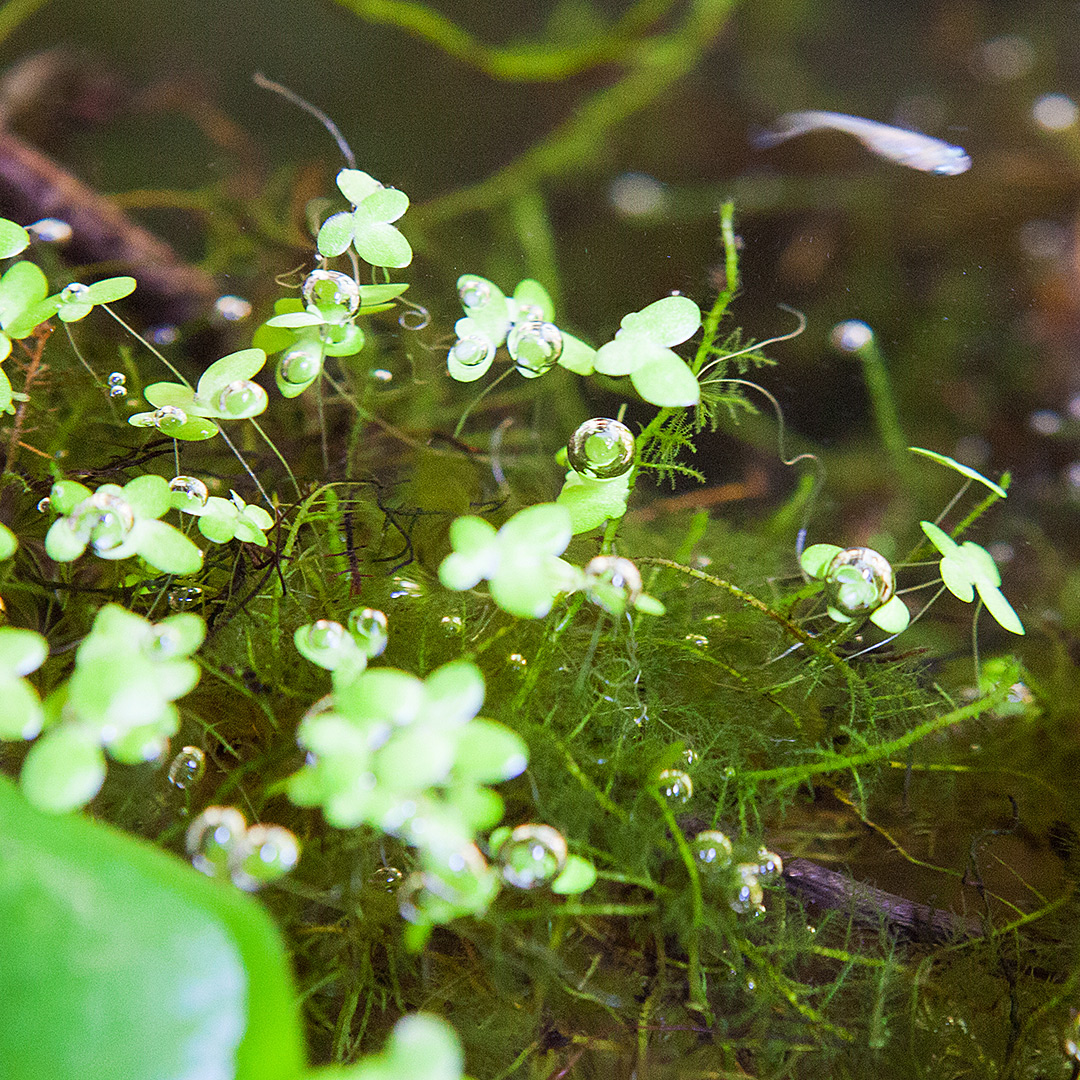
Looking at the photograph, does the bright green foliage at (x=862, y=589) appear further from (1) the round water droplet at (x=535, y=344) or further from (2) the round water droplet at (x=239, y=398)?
(2) the round water droplet at (x=239, y=398)

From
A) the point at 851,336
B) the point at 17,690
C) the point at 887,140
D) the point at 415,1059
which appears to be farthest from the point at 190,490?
the point at 887,140

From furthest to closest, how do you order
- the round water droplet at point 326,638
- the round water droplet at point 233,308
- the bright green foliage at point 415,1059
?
the round water droplet at point 233,308 → the round water droplet at point 326,638 → the bright green foliage at point 415,1059

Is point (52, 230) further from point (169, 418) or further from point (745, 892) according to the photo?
point (745, 892)

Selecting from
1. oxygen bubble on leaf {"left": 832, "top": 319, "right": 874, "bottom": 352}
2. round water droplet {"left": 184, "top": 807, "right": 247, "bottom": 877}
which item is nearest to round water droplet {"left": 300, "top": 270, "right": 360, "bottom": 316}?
round water droplet {"left": 184, "top": 807, "right": 247, "bottom": 877}

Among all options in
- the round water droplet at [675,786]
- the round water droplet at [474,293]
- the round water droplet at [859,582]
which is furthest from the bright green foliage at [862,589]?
the round water droplet at [474,293]

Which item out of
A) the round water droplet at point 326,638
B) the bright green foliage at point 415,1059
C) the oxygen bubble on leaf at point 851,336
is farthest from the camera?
the oxygen bubble on leaf at point 851,336

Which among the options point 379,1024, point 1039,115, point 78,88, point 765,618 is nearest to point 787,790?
point 765,618
